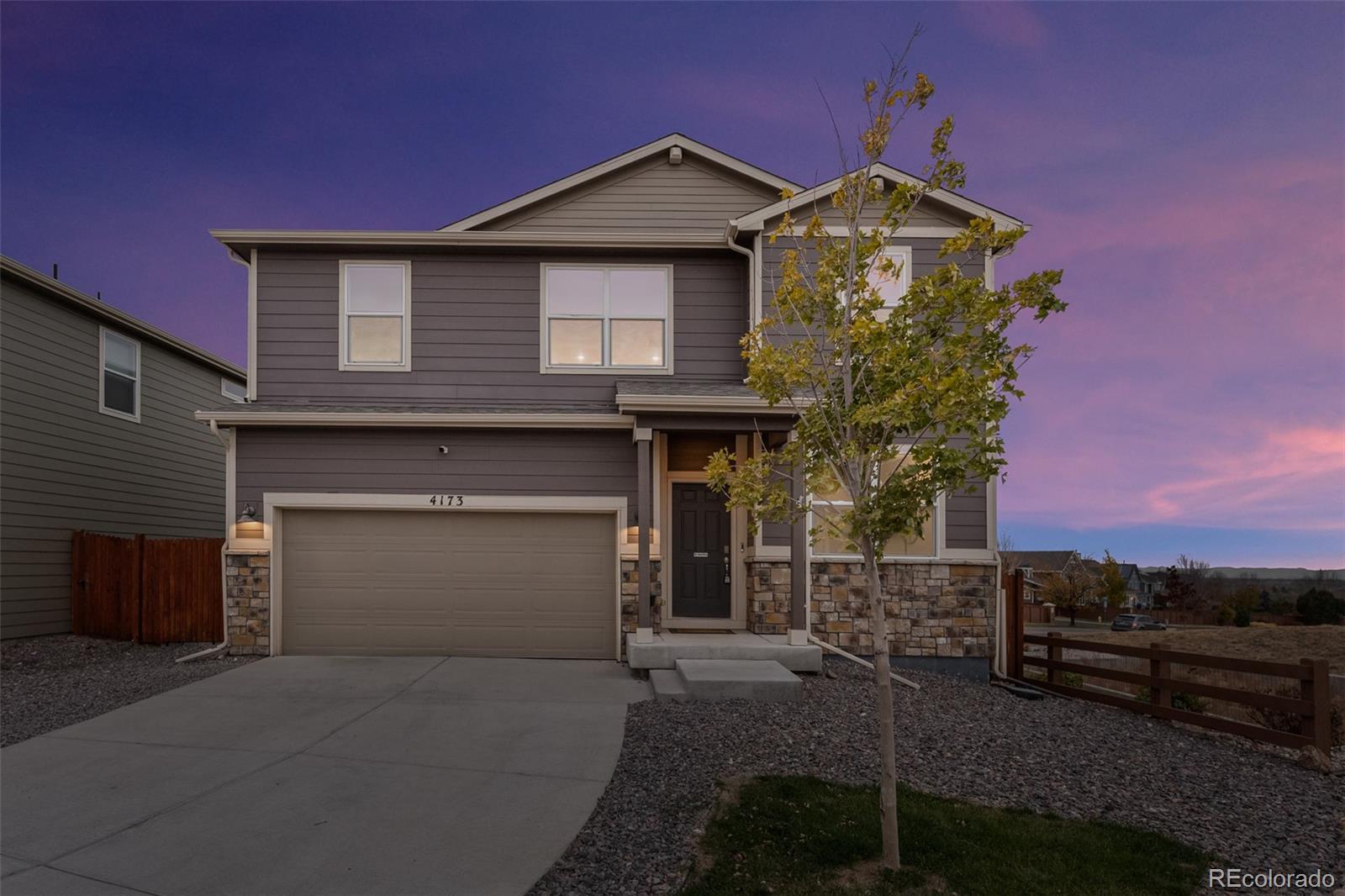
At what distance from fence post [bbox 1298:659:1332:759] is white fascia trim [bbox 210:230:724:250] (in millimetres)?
8002

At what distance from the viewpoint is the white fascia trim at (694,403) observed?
8.63m

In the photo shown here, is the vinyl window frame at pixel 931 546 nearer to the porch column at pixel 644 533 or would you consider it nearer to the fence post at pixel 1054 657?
the fence post at pixel 1054 657

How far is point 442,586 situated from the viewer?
9.76 metres

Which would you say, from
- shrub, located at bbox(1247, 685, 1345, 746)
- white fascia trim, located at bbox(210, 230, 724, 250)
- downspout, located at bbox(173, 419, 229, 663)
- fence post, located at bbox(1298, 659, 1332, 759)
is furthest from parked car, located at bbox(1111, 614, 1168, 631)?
downspout, located at bbox(173, 419, 229, 663)

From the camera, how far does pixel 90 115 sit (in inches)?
707

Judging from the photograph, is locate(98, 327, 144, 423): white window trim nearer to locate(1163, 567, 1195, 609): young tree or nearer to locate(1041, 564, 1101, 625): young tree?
locate(1041, 564, 1101, 625): young tree

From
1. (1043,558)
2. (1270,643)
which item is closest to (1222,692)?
(1270,643)

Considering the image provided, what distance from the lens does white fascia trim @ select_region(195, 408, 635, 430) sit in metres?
9.44

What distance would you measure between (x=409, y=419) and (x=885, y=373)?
733 cm

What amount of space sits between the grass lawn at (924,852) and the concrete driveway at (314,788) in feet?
3.53

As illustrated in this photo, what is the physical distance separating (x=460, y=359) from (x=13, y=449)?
7190 mm

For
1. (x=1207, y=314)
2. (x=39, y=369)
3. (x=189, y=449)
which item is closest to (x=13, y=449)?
(x=39, y=369)

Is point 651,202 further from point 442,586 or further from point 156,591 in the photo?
point 156,591

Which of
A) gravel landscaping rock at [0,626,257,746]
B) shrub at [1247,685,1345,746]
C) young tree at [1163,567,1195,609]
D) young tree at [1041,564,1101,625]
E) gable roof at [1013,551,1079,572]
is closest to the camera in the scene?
gravel landscaping rock at [0,626,257,746]
